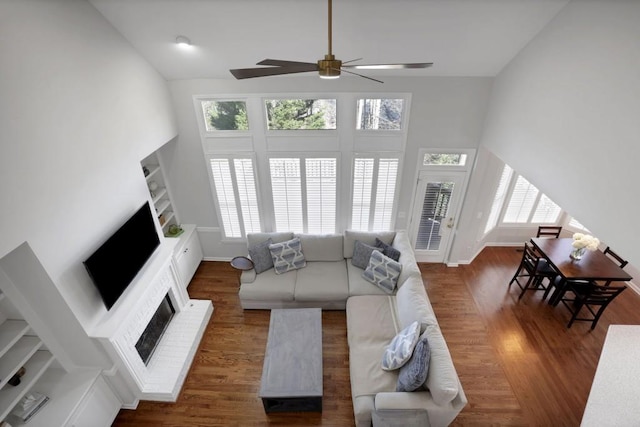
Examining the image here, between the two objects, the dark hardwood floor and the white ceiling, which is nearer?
the white ceiling

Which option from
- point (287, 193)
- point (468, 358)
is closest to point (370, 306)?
point (468, 358)

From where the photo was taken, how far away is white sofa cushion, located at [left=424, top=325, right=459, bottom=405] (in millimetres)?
3188

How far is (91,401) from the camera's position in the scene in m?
3.49

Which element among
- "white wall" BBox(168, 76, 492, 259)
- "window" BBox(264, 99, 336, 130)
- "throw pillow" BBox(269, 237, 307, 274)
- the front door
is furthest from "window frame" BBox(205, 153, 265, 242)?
the front door

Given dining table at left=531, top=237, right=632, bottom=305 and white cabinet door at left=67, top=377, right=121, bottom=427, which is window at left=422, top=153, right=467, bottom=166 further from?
white cabinet door at left=67, top=377, right=121, bottom=427

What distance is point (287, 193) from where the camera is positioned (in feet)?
18.7

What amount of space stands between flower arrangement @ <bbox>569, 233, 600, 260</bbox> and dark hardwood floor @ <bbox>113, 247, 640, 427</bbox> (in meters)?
0.95

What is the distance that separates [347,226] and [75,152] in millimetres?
4159

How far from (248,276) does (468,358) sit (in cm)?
346

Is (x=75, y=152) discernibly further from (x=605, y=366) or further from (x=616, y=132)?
(x=605, y=366)

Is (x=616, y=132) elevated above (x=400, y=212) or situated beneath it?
elevated above

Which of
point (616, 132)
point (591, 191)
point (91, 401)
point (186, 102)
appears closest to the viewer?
point (616, 132)

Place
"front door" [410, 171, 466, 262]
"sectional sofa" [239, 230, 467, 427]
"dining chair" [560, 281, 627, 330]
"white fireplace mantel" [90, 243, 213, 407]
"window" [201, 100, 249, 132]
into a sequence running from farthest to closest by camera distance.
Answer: "front door" [410, 171, 466, 262] < "window" [201, 100, 249, 132] < "dining chair" [560, 281, 627, 330] < "white fireplace mantel" [90, 243, 213, 407] < "sectional sofa" [239, 230, 467, 427]

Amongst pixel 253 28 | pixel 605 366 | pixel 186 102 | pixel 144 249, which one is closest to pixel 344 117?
pixel 253 28
